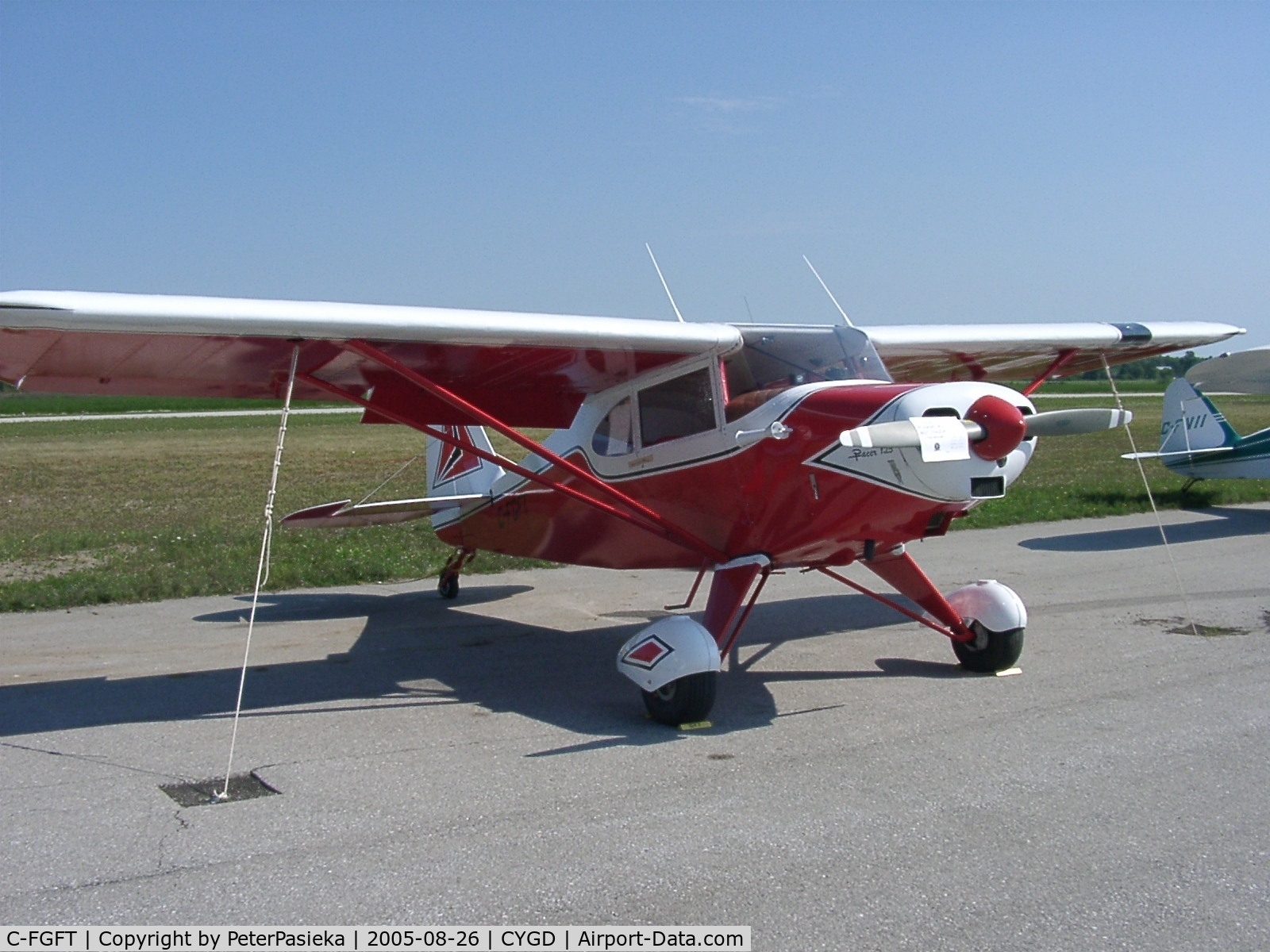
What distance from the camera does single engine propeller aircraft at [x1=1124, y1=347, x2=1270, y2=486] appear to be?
723 inches

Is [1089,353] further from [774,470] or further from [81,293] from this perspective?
[81,293]

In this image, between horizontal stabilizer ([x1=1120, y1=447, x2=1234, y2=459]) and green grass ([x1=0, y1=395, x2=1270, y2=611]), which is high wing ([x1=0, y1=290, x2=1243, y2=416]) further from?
horizontal stabilizer ([x1=1120, y1=447, x2=1234, y2=459])

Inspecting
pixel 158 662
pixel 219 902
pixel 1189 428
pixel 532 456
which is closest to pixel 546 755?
pixel 219 902

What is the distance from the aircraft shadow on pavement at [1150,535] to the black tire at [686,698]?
29.0 feet

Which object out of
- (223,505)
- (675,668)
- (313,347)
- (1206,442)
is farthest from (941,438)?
(223,505)

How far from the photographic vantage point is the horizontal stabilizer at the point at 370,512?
10.2 m

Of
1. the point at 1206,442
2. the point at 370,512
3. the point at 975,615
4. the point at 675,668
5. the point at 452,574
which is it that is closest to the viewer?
the point at 675,668

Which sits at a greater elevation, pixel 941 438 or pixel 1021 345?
pixel 1021 345

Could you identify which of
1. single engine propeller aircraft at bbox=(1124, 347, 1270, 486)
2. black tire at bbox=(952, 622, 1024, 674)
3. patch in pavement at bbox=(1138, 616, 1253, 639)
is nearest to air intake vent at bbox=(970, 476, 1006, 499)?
black tire at bbox=(952, 622, 1024, 674)

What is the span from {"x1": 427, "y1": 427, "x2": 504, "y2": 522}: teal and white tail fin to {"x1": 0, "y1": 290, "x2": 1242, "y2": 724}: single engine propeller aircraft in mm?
1640

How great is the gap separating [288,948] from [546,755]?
7.61ft

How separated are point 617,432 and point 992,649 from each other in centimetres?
313

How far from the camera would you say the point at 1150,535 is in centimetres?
1506

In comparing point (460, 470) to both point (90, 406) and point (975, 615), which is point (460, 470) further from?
point (90, 406)
